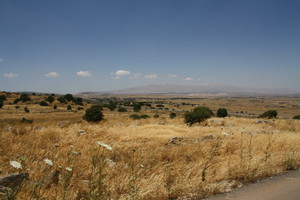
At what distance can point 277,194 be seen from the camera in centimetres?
341

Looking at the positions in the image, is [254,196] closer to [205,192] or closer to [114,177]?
[205,192]

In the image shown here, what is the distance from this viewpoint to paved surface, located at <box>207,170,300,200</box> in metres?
3.29

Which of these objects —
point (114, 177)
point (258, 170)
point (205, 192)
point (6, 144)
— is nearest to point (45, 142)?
point (6, 144)

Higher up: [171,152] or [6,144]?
[6,144]

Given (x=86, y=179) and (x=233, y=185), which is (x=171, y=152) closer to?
(x=233, y=185)

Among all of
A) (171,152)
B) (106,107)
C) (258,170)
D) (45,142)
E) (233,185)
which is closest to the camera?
(233,185)

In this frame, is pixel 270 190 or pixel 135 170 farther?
pixel 135 170

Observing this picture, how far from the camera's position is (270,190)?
141 inches

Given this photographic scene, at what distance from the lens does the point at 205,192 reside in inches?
134

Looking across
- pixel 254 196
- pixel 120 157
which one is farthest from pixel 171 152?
pixel 254 196

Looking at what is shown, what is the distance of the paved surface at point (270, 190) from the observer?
3.29m

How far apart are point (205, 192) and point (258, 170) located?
1873 mm

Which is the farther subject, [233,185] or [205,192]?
[233,185]

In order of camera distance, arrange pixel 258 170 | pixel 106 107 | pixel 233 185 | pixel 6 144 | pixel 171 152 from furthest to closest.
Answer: pixel 106 107, pixel 171 152, pixel 6 144, pixel 258 170, pixel 233 185
